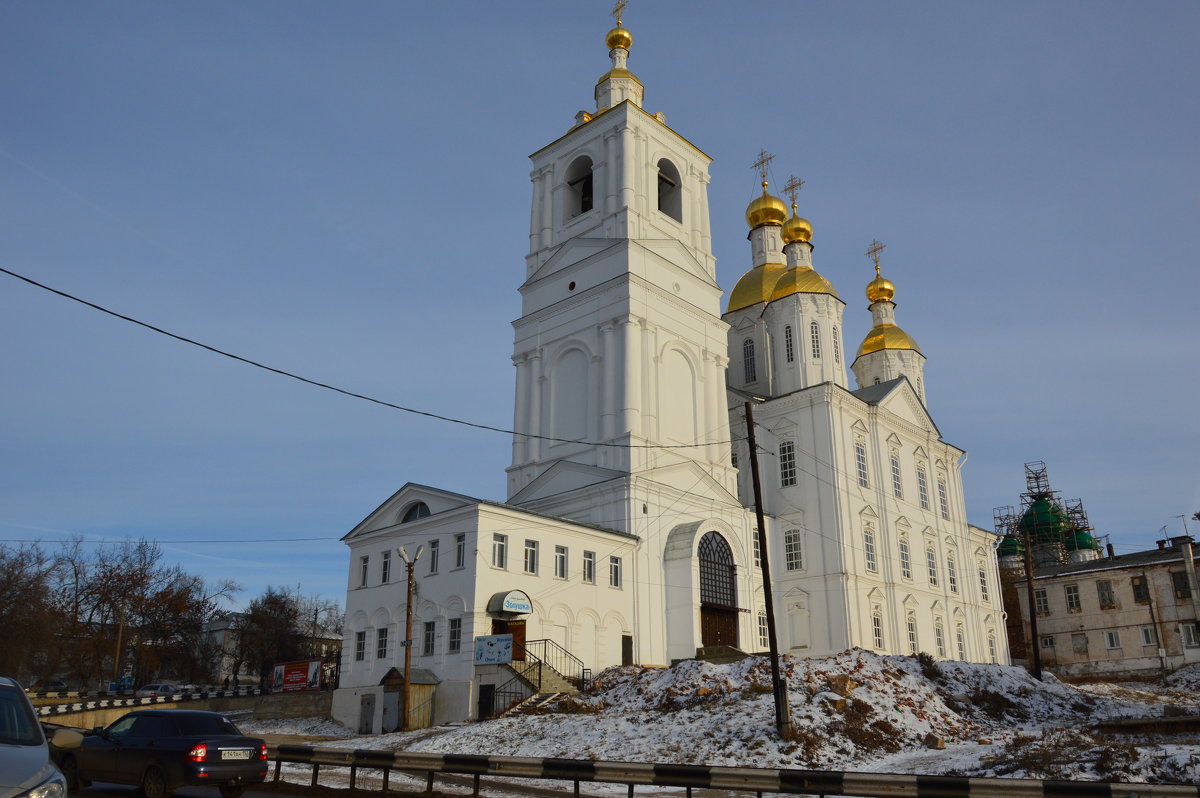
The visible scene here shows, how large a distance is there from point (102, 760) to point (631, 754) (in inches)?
377

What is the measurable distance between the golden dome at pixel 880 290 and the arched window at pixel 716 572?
28.2 meters

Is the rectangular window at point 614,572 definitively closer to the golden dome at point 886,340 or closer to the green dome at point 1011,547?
the golden dome at point 886,340

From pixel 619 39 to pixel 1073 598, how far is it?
4427 centimetres

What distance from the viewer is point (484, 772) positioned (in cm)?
1295

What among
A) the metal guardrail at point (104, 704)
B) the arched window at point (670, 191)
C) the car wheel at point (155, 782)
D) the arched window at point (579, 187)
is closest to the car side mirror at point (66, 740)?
the car wheel at point (155, 782)

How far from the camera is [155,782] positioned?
484 inches

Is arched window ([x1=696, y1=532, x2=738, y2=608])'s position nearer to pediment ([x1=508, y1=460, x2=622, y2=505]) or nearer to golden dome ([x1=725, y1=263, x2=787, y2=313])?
pediment ([x1=508, y1=460, x2=622, y2=505])

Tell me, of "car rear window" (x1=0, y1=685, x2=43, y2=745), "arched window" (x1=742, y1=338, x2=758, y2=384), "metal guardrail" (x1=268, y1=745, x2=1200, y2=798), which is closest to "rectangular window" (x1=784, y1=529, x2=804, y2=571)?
"arched window" (x1=742, y1=338, x2=758, y2=384)

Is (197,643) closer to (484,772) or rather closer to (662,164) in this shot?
(662,164)

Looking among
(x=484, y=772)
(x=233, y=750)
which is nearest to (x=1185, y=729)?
(x=484, y=772)

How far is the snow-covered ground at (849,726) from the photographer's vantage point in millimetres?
14308

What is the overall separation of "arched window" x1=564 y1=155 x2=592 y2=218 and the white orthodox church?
0.36 ft

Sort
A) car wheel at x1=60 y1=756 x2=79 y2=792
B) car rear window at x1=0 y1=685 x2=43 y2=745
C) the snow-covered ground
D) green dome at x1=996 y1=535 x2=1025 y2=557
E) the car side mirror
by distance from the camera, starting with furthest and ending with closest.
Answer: green dome at x1=996 y1=535 x2=1025 y2=557, the snow-covered ground, car wheel at x1=60 y1=756 x2=79 y2=792, the car side mirror, car rear window at x1=0 y1=685 x2=43 y2=745

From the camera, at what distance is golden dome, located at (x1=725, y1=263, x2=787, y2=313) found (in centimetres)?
5078
